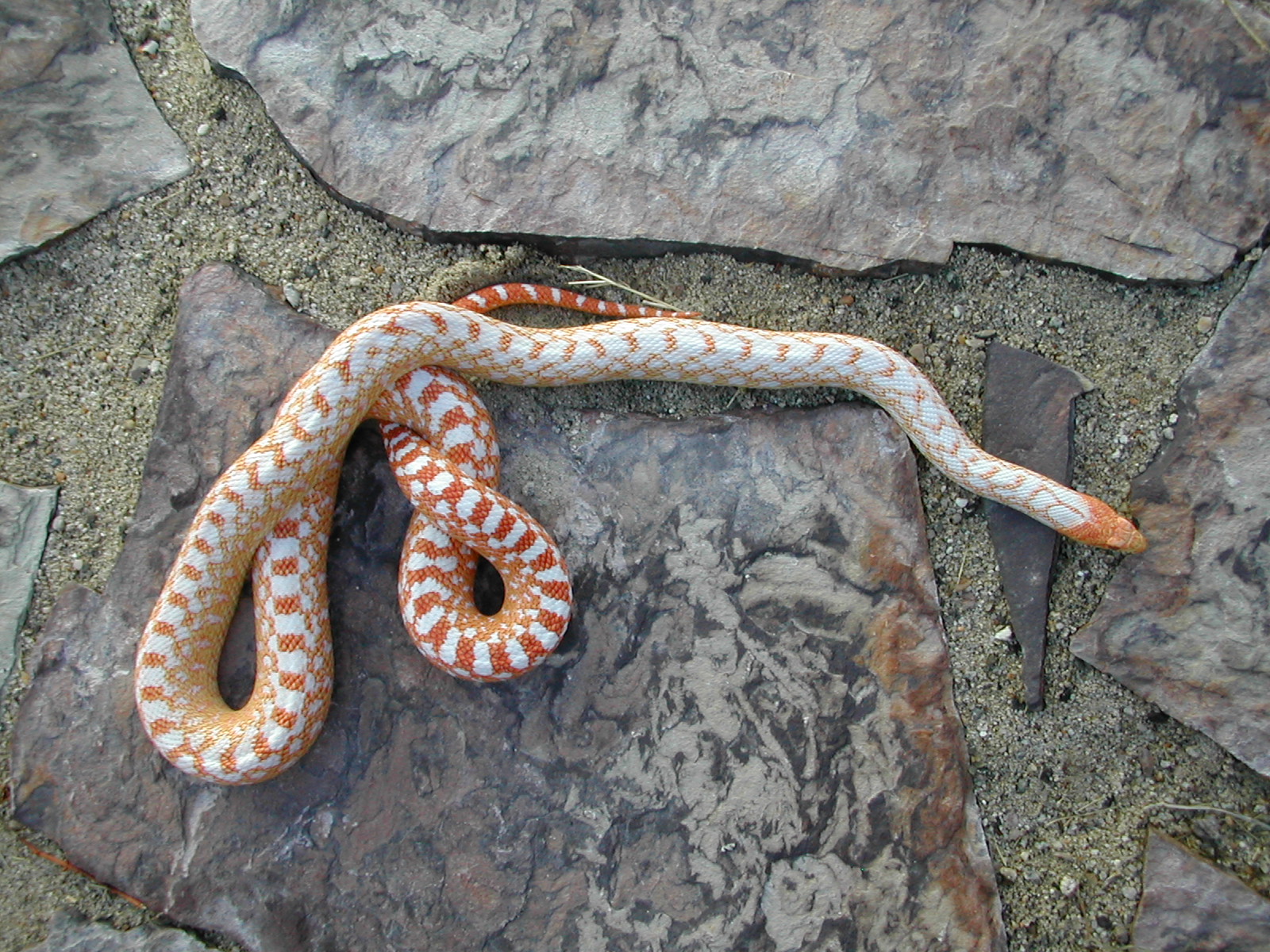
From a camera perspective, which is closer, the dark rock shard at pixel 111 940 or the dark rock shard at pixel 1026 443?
the dark rock shard at pixel 111 940

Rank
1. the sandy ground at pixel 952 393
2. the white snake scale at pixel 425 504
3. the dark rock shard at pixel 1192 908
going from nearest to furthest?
the white snake scale at pixel 425 504
the dark rock shard at pixel 1192 908
the sandy ground at pixel 952 393

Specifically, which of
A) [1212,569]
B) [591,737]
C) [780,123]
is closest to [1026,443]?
[1212,569]

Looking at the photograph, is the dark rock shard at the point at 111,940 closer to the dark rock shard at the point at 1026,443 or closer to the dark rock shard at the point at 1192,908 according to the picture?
the dark rock shard at the point at 1026,443

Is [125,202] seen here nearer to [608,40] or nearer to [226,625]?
[226,625]

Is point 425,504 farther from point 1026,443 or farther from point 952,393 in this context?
point 1026,443

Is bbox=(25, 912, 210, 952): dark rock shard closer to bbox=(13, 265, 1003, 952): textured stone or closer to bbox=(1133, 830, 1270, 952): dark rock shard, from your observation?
bbox=(13, 265, 1003, 952): textured stone

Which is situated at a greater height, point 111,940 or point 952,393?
point 952,393

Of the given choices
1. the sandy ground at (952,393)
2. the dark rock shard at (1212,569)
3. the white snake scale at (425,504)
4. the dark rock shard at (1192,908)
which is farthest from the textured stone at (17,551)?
the dark rock shard at (1192,908)
